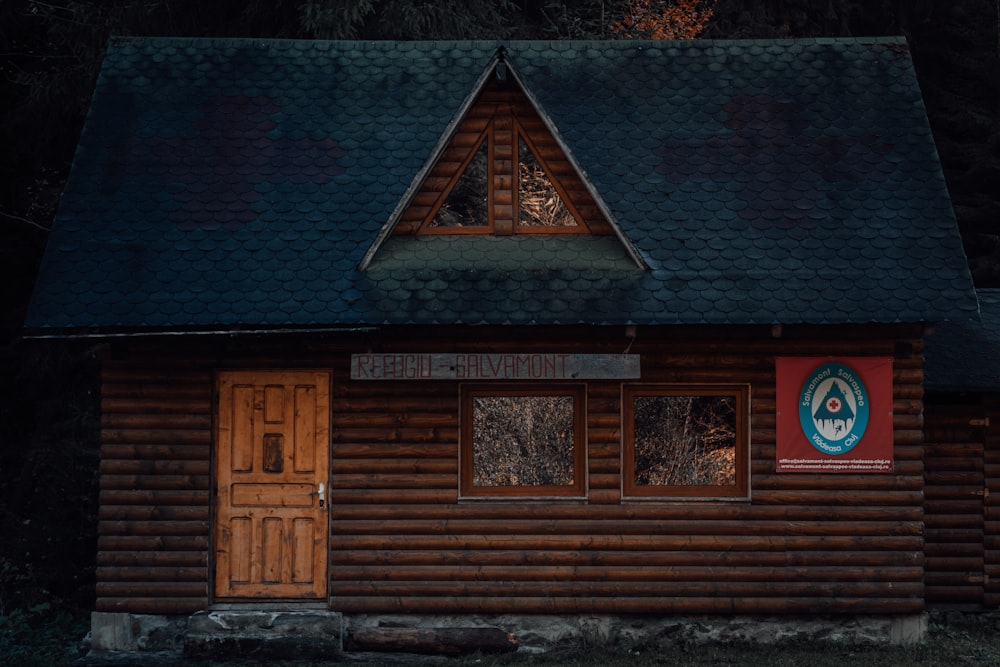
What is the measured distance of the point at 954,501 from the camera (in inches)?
562

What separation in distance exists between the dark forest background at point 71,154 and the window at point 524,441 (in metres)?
6.79

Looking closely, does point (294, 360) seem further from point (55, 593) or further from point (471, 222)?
point (55, 593)

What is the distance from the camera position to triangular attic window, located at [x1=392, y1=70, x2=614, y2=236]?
1292 centimetres

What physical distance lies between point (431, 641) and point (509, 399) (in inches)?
103

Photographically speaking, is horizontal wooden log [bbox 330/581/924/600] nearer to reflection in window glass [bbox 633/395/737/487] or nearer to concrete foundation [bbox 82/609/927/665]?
concrete foundation [bbox 82/609/927/665]

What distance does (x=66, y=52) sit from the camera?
74.6ft

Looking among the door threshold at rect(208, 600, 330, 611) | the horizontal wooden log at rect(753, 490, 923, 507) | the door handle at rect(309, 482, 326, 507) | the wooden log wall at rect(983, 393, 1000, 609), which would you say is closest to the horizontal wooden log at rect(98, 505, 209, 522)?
the door threshold at rect(208, 600, 330, 611)

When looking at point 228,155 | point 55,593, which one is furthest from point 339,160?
point 55,593

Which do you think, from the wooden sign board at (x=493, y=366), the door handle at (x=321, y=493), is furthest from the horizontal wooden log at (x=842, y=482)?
the door handle at (x=321, y=493)

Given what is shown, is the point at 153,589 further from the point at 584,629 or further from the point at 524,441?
the point at 584,629

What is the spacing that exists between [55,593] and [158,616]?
5.36m

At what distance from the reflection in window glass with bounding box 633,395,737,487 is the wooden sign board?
0.72 metres

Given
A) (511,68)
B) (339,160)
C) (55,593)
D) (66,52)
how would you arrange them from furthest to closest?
(66,52) → (55,593) → (339,160) → (511,68)

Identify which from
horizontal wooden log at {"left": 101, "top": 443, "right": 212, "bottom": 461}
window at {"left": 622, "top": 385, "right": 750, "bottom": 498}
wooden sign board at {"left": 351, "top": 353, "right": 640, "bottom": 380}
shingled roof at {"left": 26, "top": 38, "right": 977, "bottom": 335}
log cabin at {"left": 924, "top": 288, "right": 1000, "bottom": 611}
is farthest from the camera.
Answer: log cabin at {"left": 924, "top": 288, "right": 1000, "bottom": 611}
